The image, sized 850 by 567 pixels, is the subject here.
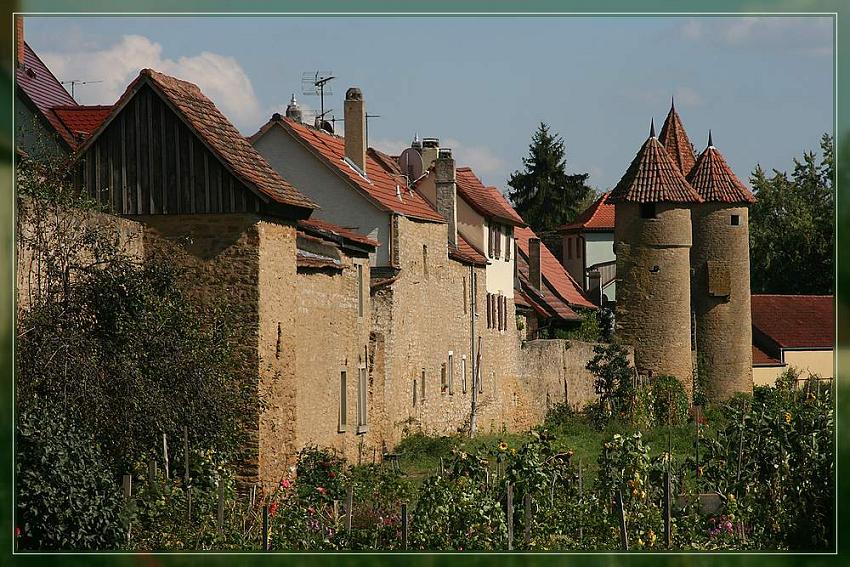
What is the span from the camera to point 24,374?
14500 mm

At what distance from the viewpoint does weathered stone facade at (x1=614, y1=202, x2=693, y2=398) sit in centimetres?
4644

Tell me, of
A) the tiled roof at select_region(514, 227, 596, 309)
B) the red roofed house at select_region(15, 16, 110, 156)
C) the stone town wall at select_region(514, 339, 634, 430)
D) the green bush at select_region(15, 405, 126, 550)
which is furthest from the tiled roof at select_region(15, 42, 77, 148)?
the tiled roof at select_region(514, 227, 596, 309)

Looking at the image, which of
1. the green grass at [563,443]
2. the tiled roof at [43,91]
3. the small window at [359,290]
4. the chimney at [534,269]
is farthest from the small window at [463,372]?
the chimney at [534,269]

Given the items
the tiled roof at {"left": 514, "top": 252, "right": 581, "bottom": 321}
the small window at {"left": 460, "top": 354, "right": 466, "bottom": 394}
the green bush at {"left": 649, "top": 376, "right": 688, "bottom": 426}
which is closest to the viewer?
the small window at {"left": 460, "top": 354, "right": 466, "bottom": 394}

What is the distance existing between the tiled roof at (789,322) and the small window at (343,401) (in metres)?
34.1

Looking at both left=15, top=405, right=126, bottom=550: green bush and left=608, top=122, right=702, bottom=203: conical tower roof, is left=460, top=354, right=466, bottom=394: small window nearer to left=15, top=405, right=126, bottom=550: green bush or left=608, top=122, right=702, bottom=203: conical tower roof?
left=608, top=122, right=702, bottom=203: conical tower roof

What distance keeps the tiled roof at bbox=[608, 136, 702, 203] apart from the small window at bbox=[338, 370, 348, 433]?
23720 millimetres

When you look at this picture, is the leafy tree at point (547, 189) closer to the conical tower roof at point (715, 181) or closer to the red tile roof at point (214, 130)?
the conical tower roof at point (715, 181)

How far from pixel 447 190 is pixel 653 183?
11.5 meters

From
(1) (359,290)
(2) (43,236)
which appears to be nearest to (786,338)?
(1) (359,290)

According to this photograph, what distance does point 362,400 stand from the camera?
26.4m

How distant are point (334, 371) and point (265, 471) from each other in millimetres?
4994

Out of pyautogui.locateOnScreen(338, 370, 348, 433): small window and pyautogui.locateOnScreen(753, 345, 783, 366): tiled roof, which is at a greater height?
pyautogui.locateOnScreen(753, 345, 783, 366): tiled roof

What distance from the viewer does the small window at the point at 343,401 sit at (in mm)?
23891
